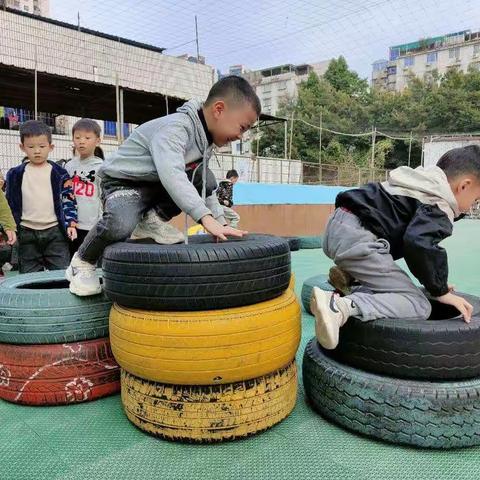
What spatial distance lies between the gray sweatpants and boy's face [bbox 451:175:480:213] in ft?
1.25

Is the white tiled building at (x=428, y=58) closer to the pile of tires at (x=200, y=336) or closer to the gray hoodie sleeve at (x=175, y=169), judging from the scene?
the gray hoodie sleeve at (x=175, y=169)

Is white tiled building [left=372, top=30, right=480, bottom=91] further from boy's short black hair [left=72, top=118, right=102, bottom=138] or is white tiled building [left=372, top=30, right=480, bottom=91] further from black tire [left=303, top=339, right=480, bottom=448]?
black tire [left=303, top=339, right=480, bottom=448]

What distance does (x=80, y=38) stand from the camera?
686 inches

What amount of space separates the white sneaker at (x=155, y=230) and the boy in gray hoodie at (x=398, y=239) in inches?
35.9

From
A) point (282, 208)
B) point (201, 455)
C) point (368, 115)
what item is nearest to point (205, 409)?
point (201, 455)

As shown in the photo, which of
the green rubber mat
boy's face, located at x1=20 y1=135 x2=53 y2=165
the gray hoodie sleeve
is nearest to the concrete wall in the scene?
boy's face, located at x1=20 y1=135 x2=53 y2=165

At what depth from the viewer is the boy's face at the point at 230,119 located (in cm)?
223

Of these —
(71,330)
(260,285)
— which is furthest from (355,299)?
(71,330)

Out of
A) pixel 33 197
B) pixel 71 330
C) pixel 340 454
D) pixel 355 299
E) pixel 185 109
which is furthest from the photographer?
pixel 33 197

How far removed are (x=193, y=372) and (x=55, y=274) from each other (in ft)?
4.67

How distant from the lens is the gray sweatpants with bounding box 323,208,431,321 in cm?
195

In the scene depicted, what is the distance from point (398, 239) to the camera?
2.10m

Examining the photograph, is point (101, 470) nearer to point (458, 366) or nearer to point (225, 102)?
point (458, 366)

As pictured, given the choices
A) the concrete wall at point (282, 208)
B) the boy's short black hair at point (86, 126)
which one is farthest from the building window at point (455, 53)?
the boy's short black hair at point (86, 126)
